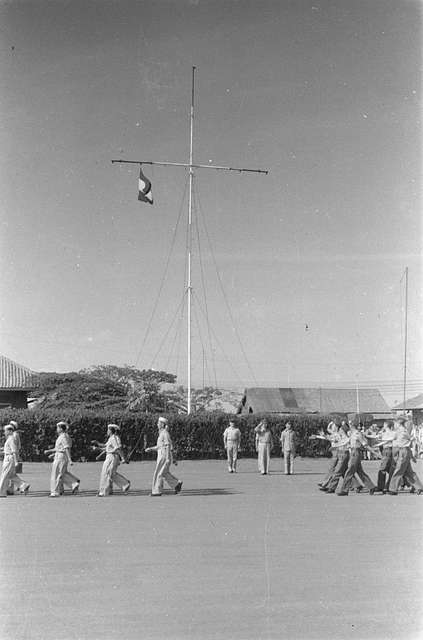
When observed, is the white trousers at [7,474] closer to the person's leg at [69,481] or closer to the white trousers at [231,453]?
the person's leg at [69,481]

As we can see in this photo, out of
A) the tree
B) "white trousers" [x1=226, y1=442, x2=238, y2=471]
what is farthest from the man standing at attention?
the tree

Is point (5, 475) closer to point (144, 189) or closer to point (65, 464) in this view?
point (65, 464)

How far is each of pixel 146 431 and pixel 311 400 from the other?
50.4m

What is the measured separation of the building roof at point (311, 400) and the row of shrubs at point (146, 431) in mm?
41045

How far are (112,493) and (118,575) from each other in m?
9.80

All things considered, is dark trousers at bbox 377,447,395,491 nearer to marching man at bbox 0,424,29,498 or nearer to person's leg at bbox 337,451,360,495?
person's leg at bbox 337,451,360,495

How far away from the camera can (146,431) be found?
112 feet

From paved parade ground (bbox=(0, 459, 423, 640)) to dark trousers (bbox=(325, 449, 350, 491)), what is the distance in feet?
7.76

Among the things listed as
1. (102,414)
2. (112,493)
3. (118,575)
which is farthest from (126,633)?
(102,414)

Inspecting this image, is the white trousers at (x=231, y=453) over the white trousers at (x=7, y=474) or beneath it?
beneath

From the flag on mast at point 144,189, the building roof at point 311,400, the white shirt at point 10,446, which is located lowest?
the building roof at point 311,400

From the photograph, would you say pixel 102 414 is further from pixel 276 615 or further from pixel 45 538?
pixel 276 615

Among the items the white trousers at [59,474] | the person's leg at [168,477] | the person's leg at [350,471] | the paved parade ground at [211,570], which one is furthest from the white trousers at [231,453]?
the paved parade ground at [211,570]

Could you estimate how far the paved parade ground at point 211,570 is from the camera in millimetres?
6492
